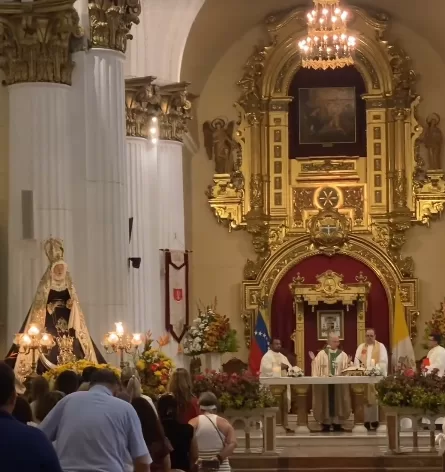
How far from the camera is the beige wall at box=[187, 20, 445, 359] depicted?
2959 cm

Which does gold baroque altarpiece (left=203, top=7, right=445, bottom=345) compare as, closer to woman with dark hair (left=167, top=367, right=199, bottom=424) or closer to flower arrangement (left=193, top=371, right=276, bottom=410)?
flower arrangement (left=193, top=371, right=276, bottom=410)

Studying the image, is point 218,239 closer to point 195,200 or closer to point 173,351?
point 195,200

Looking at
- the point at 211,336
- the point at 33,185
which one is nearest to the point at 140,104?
the point at 211,336

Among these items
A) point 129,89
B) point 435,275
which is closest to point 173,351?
point 129,89

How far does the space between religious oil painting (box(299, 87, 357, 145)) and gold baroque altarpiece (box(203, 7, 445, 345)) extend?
16.3 inches

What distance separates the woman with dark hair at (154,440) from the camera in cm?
807

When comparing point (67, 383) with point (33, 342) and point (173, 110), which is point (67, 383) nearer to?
point (33, 342)

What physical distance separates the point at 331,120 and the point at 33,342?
52.9 ft

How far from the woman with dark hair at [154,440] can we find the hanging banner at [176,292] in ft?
54.2

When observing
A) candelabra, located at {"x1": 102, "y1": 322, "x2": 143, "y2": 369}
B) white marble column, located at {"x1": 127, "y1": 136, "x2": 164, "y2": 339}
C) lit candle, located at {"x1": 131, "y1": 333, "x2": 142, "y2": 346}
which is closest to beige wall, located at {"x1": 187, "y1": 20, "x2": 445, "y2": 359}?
white marble column, located at {"x1": 127, "y1": 136, "x2": 164, "y2": 339}

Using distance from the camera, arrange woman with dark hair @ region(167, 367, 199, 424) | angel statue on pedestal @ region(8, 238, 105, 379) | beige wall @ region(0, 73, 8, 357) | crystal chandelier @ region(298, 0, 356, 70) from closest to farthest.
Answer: woman with dark hair @ region(167, 367, 199, 424) → angel statue on pedestal @ region(8, 238, 105, 379) → beige wall @ region(0, 73, 8, 357) → crystal chandelier @ region(298, 0, 356, 70)

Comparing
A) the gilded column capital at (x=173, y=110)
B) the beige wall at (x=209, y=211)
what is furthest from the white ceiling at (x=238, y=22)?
the gilded column capital at (x=173, y=110)

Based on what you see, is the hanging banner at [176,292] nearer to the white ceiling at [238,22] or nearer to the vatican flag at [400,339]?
the vatican flag at [400,339]

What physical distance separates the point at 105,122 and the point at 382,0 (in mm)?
13597
